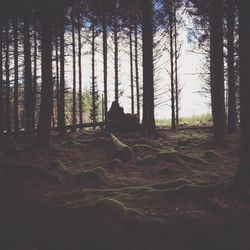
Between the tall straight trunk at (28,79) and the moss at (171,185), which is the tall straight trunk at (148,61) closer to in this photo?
the tall straight trunk at (28,79)

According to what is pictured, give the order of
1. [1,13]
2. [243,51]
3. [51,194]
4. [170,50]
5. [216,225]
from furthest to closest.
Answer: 1. [170,50]
2. [1,13]
3. [51,194]
4. [243,51]
5. [216,225]

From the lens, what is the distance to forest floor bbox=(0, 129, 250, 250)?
486 cm

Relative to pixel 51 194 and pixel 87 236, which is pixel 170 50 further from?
pixel 87 236

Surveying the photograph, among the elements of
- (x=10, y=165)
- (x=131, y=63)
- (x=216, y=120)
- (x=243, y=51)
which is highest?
(x=131, y=63)

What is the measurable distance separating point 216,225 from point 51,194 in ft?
11.7

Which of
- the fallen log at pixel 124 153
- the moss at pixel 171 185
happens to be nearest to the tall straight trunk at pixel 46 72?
the fallen log at pixel 124 153

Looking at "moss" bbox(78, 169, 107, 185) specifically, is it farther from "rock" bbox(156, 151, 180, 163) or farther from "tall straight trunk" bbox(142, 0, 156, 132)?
"tall straight trunk" bbox(142, 0, 156, 132)

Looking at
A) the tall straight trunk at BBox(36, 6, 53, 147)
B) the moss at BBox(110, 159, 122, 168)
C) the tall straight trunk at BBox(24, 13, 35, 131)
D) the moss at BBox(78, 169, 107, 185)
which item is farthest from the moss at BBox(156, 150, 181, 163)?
the tall straight trunk at BBox(24, 13, 35, 131)

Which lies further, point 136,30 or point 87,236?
point 136,30

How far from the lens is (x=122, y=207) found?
18.9 ft

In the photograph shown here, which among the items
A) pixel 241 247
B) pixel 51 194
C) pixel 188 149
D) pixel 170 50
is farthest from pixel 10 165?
pixel 170 50

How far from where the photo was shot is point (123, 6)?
20125 mm

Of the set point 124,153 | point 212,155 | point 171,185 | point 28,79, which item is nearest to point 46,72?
point 124,153

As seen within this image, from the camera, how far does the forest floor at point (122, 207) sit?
486 cm
